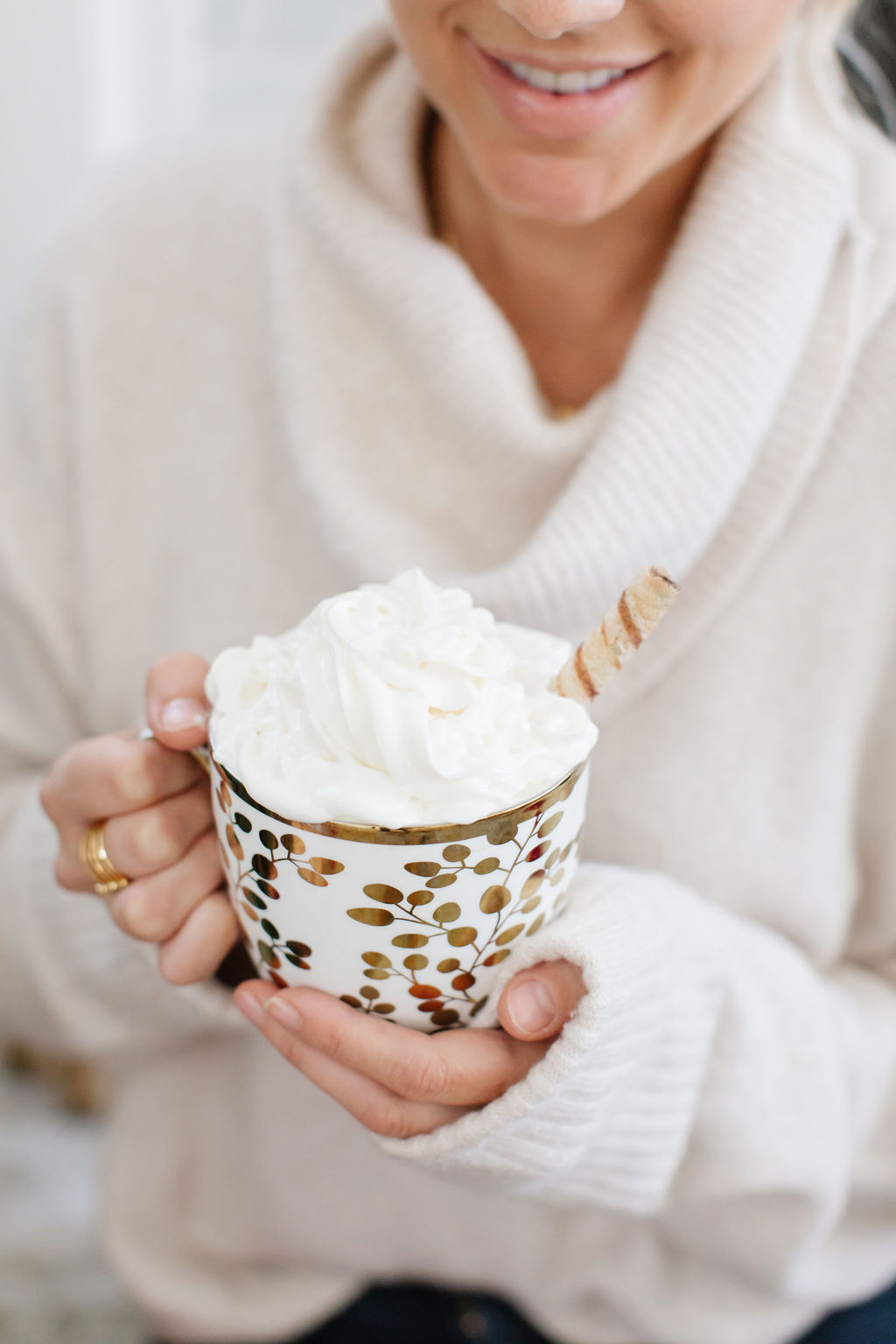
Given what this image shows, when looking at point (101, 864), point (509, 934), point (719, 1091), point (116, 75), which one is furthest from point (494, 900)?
point (116, 75)

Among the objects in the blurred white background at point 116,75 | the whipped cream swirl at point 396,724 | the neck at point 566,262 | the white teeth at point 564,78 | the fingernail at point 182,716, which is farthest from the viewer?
the blurred white background at point 116,75

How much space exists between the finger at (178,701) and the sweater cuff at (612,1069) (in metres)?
0.20

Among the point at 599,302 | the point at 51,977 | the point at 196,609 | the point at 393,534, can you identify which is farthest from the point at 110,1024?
the point at 599,302

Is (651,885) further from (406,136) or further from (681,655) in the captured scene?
(406,136)

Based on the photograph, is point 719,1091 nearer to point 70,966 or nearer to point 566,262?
point 70,966

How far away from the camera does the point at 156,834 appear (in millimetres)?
609

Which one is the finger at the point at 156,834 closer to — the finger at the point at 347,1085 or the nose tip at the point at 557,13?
the finger at the point at 347,1085

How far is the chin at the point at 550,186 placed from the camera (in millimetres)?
721

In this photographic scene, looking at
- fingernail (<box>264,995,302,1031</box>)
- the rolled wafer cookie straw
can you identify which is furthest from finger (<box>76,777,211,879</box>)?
the rolled wafer cookie straw

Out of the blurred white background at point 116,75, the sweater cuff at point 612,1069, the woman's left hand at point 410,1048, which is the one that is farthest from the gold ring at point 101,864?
the blurred white background at point 116,75

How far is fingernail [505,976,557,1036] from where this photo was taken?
1.82 ft

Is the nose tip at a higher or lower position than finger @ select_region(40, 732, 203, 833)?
higher

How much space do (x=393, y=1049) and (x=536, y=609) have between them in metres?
0.32

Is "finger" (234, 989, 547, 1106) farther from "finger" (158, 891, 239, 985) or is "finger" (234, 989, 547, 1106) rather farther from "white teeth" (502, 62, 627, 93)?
"white teeth" (502, 62, 627, 93)
